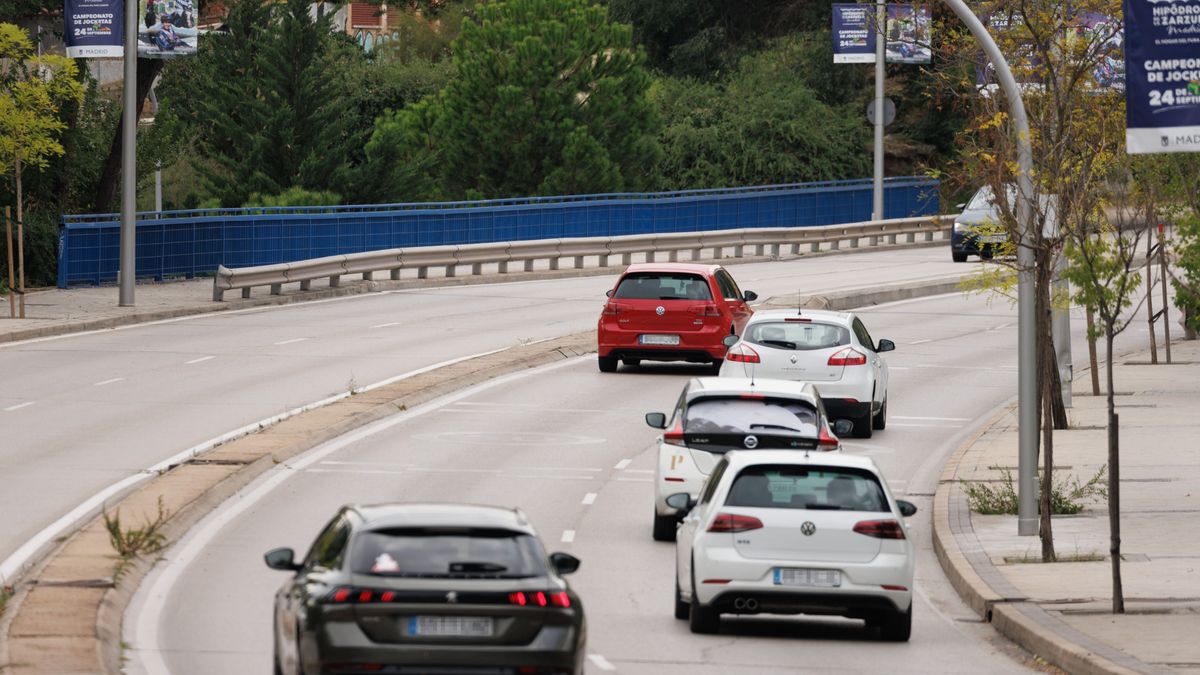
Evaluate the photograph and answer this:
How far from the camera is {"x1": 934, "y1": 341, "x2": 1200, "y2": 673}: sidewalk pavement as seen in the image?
46.2 ft

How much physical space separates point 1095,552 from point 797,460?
16.2ft

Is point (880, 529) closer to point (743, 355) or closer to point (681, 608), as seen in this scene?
point (681, 608)

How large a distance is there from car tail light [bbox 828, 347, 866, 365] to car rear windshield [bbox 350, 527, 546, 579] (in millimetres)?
15414

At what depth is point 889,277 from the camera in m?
49.0

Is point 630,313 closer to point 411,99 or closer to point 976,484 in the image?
point 976,484

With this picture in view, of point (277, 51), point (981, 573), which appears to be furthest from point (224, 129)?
point (981, 573)

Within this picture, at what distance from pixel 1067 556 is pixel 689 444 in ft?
11.5

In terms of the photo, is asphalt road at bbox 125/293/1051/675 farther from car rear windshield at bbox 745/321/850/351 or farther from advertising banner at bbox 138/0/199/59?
advertising banner at bbox 138/0/199/59

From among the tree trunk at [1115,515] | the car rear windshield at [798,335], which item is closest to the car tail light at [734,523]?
the tree trunk at [1115,515]

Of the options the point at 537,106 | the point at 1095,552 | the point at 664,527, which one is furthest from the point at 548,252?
the point at 1095,552

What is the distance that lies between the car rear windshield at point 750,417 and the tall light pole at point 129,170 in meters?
21.4

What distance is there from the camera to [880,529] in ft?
47.4

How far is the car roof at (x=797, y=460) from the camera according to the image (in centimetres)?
1468

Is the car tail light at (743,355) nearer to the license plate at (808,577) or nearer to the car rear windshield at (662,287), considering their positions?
the car rear windshield at (662,287)
